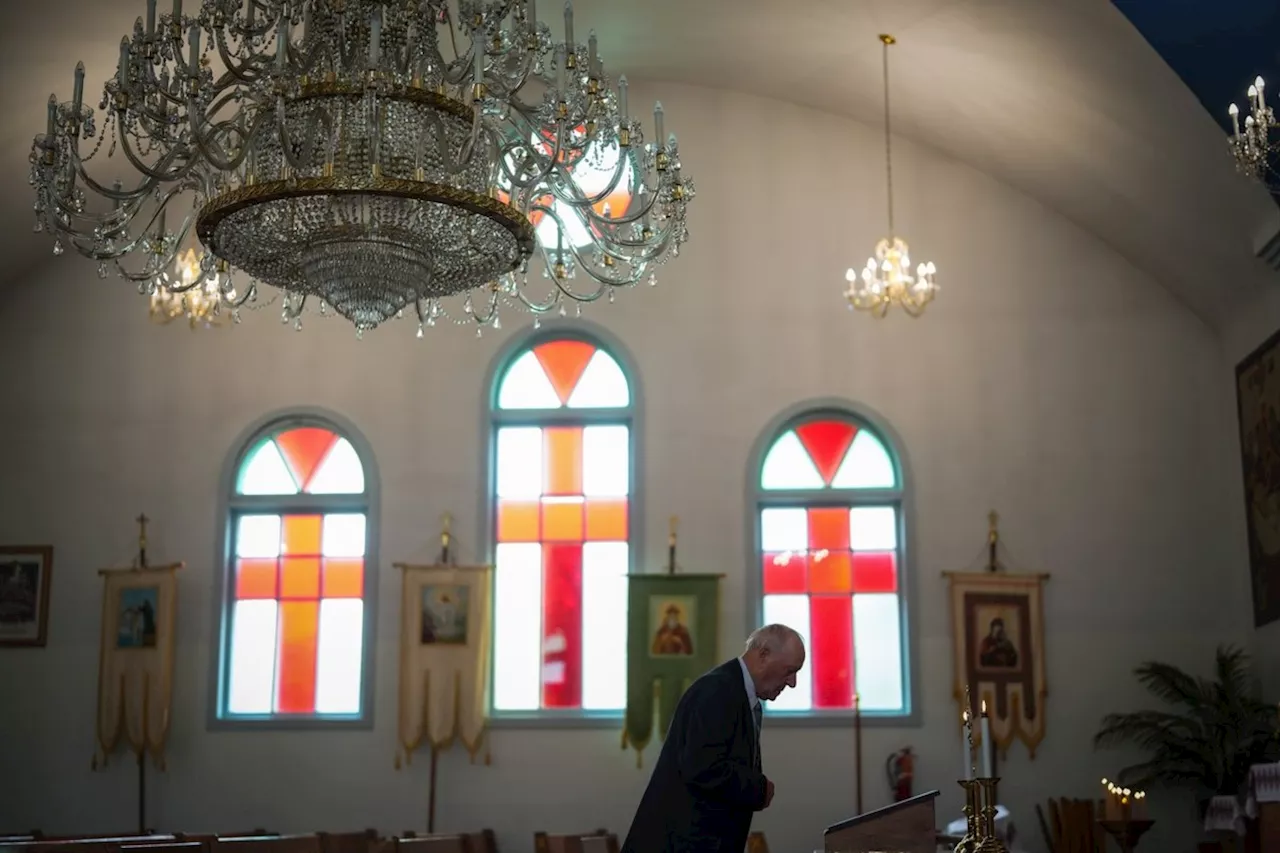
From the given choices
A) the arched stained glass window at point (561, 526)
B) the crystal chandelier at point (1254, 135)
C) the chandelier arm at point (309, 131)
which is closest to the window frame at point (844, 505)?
the arched stained glass window at point (561, 526)

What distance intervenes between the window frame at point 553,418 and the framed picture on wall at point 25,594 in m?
3.62

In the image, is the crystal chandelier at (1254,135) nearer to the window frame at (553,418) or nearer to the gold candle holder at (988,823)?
the gold candle holder at (988,823)

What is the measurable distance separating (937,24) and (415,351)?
196 inches

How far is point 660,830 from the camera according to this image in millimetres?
5270

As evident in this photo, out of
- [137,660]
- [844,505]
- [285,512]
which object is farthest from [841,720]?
[137,660]

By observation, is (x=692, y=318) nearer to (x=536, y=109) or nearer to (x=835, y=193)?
(x=835, y=193)

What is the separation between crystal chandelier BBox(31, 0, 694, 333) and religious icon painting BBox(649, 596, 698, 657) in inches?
221

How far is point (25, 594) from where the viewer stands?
13.3m

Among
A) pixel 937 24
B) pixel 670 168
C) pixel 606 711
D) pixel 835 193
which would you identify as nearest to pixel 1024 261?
pixel 835 193

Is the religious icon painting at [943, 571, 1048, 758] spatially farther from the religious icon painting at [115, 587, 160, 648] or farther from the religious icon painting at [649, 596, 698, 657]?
the religious icon painting at [115, 587, 160, 648]

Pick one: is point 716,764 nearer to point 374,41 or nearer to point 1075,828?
point 374,41

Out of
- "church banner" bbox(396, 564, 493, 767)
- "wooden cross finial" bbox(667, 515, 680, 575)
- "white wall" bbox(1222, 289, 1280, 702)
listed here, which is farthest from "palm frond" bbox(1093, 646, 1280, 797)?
"church banner" bbox(396, 564, 493, 767)

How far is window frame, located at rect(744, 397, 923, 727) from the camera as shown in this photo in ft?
41.6

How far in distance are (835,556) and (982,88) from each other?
3808 mm
